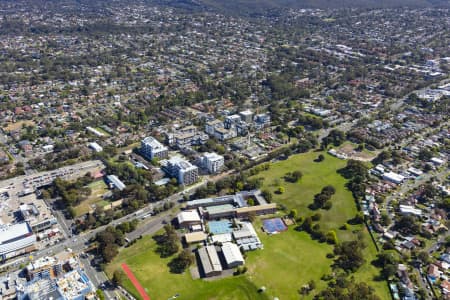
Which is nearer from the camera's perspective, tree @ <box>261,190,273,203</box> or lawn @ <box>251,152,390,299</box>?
lawn @ <box>251,152,390,299</box>

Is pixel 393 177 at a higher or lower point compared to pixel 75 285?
higher

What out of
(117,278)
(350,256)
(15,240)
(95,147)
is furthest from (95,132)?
(350,256)

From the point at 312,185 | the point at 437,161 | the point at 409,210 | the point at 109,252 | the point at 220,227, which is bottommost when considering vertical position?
the point at 220,227

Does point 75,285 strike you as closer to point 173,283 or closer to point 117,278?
point 117,278

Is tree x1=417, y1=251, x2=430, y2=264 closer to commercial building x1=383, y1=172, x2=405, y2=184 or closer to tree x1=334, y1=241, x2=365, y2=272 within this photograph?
tree x1=334, y1=241, x2=365, y2=272

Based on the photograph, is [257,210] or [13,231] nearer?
[13,231]

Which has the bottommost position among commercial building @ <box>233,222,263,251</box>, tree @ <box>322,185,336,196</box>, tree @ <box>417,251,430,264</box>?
commercial building @ <box>233,222,263,251</box>

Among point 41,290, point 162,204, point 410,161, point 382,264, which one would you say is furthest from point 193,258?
point 410,161

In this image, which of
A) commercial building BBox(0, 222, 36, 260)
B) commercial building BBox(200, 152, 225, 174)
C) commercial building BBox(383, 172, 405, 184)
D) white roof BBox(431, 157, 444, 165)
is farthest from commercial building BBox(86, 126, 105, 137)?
white roof BBox(431, 157, 444, 165)
